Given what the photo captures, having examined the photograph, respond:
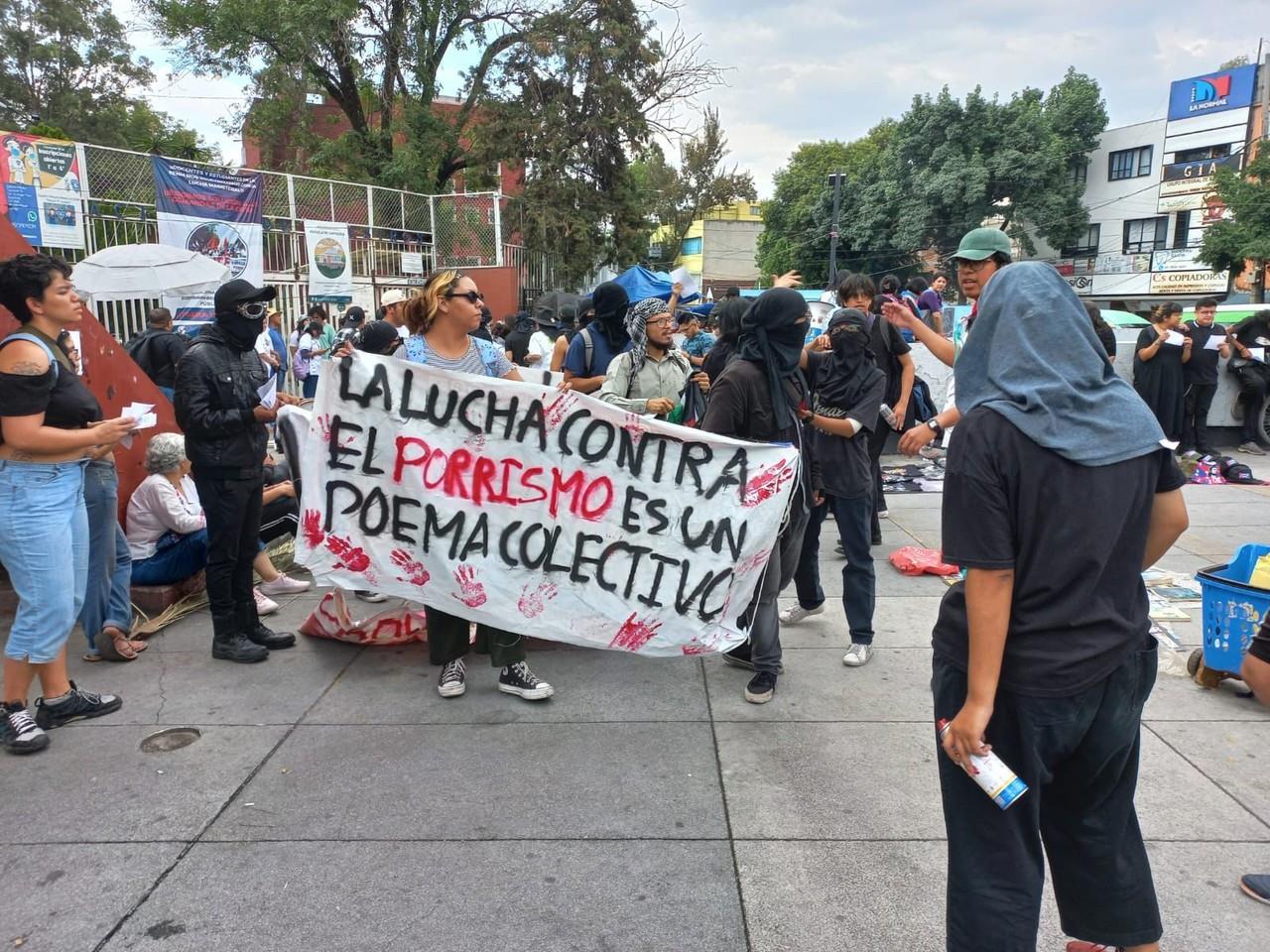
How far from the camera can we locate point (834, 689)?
4.13 metres

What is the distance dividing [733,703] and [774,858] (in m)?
1.22

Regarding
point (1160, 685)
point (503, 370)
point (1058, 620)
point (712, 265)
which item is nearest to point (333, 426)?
point (503, 370)

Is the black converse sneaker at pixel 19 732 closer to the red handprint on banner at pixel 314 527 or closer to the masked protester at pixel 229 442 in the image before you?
the masked protester at pixel 229 442

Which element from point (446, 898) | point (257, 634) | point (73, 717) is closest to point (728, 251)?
point (257, 634)

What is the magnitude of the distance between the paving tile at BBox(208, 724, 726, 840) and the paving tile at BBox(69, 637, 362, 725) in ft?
1.44

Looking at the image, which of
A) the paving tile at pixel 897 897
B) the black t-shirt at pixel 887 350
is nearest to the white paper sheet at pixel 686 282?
the black t-shirt at pixel 887 350

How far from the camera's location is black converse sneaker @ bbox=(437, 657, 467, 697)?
4016 mm

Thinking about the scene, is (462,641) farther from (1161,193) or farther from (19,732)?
(1161,193)

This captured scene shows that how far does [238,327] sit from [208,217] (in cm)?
948

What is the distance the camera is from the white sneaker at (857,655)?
14.4 feet

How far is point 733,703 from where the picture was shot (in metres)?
3.99

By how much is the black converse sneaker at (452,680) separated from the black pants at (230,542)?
4.10 feet

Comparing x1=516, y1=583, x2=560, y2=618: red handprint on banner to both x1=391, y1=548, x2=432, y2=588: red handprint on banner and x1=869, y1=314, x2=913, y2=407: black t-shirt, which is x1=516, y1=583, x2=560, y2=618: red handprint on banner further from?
x1=869, y1=314, x2=913, y2=407: black t-shirt

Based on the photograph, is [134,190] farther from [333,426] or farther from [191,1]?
[191,1]
